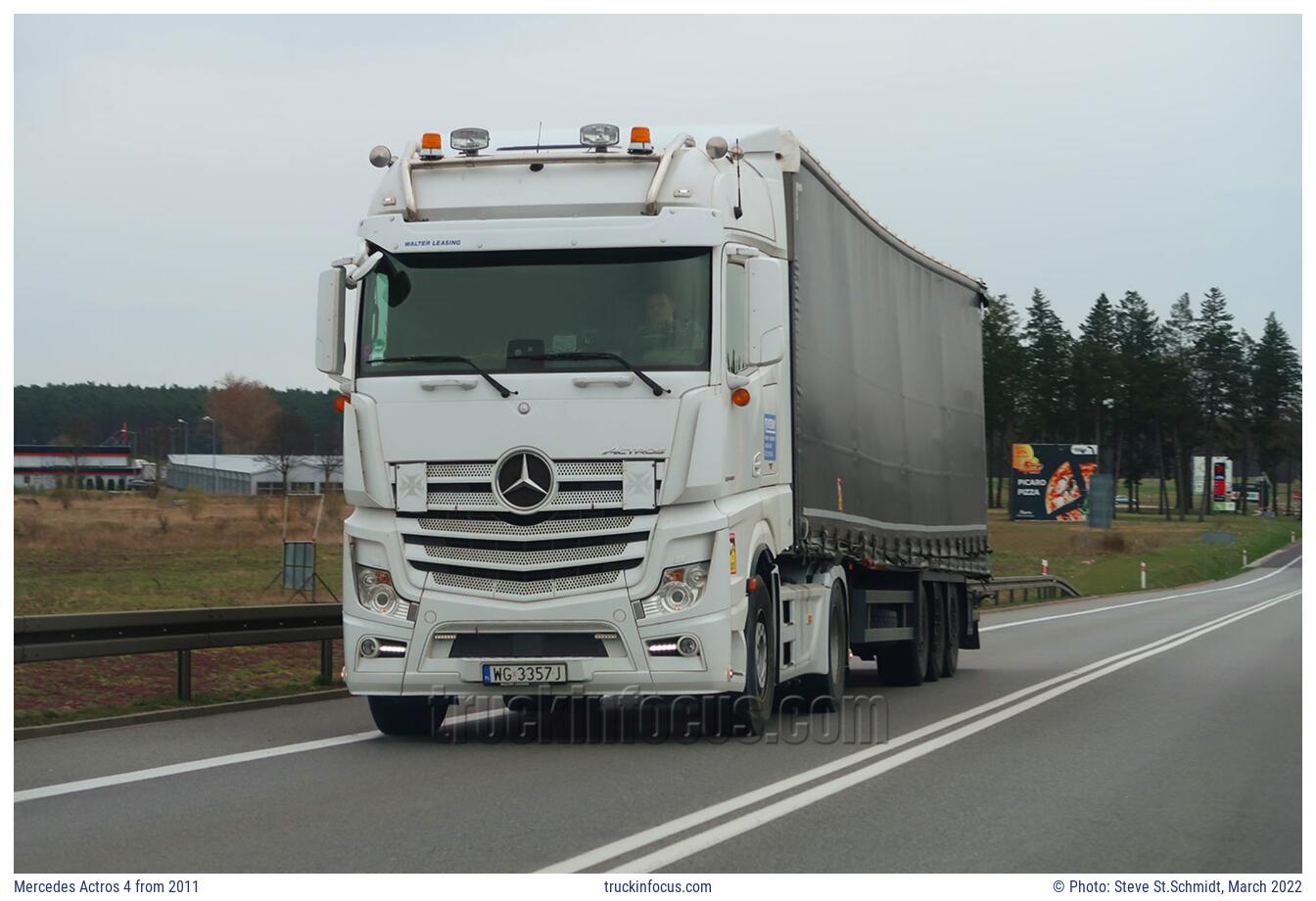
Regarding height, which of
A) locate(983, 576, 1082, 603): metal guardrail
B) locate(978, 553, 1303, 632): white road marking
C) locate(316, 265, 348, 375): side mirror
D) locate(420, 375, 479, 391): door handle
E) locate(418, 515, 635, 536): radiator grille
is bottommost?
locate(978, 553, 1303, 632): white road marking

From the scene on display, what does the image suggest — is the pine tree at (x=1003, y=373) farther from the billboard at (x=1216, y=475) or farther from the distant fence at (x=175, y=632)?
the distant fence at (x=175, y=632)

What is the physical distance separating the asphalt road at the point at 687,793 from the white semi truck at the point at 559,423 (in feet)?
2.19

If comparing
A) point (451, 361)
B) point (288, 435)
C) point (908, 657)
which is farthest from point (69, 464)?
point (451, 361)

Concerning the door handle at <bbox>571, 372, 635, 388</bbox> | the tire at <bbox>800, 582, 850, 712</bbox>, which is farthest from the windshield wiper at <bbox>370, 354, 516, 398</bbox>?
the tire at <bbox>800, 582, 850, 712</bbox>

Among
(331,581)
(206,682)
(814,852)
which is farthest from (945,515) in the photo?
(331,581)

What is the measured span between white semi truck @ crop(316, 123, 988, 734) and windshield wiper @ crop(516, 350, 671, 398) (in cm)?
1

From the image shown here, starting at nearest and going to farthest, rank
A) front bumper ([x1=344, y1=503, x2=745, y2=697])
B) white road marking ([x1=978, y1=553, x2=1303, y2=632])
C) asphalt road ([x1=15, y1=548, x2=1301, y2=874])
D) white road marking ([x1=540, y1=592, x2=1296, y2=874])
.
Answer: white road marking ([x1=540, y1=592, x2=1296, y2=874])
asphalt road ([x1=15, y1=548, x2=1301, y2=874])
front bumper ([x1=344, y1=503, x2=745, y2=697])
white road marking ([x1=978, y1=553, x2=1303, y2=632])

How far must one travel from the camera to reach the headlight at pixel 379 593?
11.5 m

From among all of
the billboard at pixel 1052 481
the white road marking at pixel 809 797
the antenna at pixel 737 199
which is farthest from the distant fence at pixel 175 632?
the billboard at pixel 1052 481

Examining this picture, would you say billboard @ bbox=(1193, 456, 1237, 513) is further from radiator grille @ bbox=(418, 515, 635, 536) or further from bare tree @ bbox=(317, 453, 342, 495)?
radiator grille @ bbox=(418, 515, 635, 536)

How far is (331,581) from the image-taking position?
33.9m

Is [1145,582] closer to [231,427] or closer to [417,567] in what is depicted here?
[417,567]

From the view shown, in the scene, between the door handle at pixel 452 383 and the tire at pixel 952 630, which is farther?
the tire at pixel 952 630

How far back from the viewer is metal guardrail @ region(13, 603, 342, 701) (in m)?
12.7
